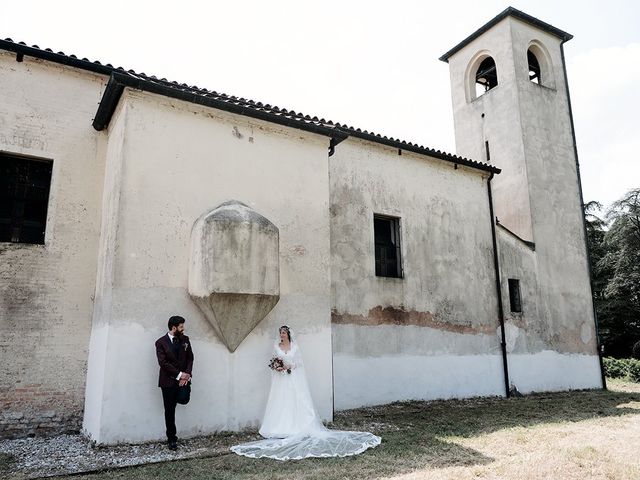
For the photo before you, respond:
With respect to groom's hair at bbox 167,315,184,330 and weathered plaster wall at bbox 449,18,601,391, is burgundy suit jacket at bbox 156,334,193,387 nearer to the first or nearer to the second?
groom's hair at bbox 167,315,184,330

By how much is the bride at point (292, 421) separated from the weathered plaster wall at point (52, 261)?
3.05m

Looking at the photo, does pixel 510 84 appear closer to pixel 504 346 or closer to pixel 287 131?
pixel 504 346

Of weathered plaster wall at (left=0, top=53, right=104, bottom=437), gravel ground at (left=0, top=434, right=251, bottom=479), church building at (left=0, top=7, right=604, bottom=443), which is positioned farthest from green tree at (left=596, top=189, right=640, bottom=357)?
weathered plaster wall at (left=0, top=53, right=104, bottom=437)

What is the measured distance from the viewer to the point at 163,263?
714 centimetres

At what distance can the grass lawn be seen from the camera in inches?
209

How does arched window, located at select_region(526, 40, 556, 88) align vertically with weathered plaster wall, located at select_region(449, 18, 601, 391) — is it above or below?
above

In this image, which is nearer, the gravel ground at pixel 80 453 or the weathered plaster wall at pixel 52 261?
the gravel ground at pixel 80 453

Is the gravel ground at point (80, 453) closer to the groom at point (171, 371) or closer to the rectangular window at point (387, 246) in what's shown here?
the groom at point (171, 371)

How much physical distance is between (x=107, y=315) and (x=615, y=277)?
24039mm

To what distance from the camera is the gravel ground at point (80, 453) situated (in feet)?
18.2

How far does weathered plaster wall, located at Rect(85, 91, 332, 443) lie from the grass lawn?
3.35 ft

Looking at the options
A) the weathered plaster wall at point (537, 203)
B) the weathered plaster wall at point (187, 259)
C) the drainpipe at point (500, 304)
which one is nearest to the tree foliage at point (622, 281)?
the weathered plaster wall at point (537, 203)

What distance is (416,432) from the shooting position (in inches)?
302

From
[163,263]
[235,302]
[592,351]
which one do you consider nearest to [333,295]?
[235,302]
